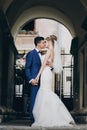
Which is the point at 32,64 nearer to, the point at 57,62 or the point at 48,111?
the point at 57,62

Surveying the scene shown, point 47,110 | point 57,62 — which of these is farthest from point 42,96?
point 57,62

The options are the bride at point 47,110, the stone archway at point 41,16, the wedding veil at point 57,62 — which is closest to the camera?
the bride at point 47,110

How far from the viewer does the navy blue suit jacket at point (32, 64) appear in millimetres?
11938

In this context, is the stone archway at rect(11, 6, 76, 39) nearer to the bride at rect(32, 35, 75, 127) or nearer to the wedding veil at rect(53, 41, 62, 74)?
the wedding veil at rect(53, 41, 62, 74)

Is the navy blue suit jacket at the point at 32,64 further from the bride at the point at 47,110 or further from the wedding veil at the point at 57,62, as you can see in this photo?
the wedding veil at the point at 57,62

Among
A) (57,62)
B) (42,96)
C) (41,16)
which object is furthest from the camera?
(41,16)

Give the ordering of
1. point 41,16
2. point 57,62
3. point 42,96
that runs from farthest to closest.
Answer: point 41,16, point 57,62, point 42,96

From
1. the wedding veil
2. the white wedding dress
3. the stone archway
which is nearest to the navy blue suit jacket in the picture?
the white wedding dress

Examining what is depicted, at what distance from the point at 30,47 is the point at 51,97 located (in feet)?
84.7

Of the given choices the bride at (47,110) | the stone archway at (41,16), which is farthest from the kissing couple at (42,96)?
the stone archway at (41,16)

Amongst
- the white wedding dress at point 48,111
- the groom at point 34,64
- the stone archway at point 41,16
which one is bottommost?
the white wedding dress at point 48,111

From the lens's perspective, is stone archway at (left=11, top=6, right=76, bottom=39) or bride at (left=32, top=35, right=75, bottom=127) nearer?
bride at (left=32, top=35, right=75, bottom=127)

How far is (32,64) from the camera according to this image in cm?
1199

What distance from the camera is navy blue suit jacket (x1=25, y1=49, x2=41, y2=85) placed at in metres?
11.9
